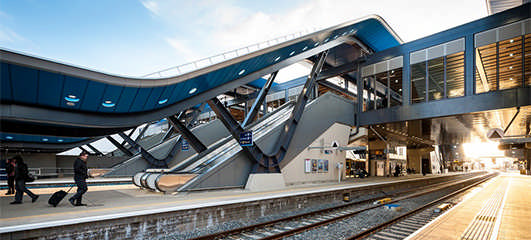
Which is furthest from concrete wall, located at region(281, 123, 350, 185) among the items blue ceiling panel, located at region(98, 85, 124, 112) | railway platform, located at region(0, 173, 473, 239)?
blue ceiling panel, located at region(98, 85, 124, 112)

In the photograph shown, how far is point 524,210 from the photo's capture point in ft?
36.9

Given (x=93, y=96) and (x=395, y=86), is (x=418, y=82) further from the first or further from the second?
(x=93, y=96)

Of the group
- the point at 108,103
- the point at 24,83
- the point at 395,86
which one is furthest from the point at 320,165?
the point at 24,83

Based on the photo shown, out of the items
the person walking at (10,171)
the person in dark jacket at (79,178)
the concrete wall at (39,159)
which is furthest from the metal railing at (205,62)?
the concrete wall at (39,159)

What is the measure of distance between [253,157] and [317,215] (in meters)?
5.17

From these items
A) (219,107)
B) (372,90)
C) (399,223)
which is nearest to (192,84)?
(219,107)

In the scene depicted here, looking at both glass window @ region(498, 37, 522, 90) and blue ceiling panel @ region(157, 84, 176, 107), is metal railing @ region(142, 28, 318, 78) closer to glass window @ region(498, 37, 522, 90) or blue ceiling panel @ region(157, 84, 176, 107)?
blue ceiling panel @ region(157, 84, 176, 107)

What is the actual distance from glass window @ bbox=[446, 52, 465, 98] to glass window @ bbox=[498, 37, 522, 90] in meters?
1.87

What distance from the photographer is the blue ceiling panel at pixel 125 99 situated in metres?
9.64

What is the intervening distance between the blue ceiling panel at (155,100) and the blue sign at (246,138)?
433 centimetres

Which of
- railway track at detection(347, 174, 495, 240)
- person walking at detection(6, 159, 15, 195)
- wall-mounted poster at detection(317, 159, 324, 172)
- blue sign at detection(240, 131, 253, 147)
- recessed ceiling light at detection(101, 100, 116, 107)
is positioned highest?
recessed ceiling light at detection(101, 100, 116, 107)

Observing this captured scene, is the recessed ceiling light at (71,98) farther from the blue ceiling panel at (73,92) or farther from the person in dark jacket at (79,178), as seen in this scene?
the person in dark jacket at (79,178)

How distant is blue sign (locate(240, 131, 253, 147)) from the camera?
14.2 m

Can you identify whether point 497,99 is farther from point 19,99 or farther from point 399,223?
point 19,99
